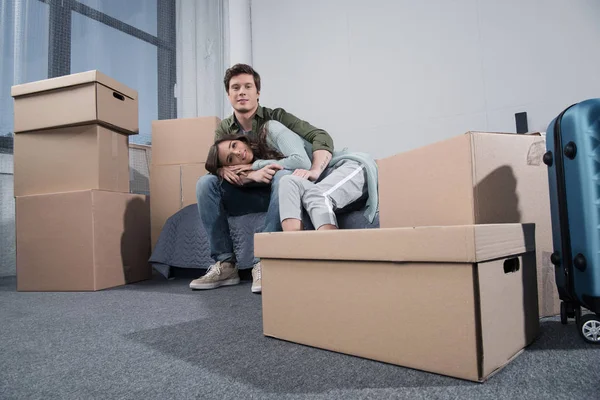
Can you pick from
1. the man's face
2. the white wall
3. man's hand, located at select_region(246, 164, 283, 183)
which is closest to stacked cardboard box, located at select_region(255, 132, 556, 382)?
man's hand, located at select_region(246, 164, 283, 183)

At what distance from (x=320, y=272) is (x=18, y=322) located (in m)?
0.78

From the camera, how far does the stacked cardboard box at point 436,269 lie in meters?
0.51

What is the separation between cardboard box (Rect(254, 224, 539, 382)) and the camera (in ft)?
1.66

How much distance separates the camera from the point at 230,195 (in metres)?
1.42

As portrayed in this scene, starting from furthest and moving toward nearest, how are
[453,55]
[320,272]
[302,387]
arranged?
1. [453,55]
2. [320,272]
3. [302,387]

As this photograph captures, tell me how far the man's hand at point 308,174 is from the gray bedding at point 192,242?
12.5 inches

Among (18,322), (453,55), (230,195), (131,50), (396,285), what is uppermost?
(131,50)

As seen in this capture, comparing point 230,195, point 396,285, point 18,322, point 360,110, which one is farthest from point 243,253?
Answer: point 360,110

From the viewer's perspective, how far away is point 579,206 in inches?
24.1

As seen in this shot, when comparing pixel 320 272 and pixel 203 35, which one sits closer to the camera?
pixel 320 272

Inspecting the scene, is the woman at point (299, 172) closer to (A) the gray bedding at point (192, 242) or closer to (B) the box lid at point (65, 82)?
(A) the gray bedding at point (192, 242)

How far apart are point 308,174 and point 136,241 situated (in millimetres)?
856

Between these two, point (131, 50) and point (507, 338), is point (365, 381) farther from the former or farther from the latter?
point (131, 50)

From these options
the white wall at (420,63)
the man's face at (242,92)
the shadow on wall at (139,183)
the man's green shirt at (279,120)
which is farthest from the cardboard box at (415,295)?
the shadow on wall at (139,183)
